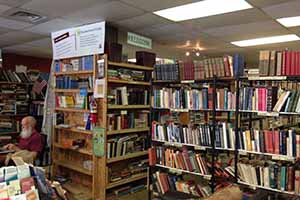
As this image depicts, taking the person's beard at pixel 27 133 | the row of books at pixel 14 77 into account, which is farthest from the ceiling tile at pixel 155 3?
the row of books at pixel 14 77

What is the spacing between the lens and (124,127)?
446 centimetres

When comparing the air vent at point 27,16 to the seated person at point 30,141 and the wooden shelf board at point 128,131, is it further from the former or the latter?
the wooden shelf board at point 128,131

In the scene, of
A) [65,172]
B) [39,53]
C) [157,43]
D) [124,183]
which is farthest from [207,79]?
[39,53]

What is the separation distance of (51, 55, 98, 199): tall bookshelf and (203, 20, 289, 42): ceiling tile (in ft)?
7.19

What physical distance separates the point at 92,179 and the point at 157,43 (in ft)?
9.96

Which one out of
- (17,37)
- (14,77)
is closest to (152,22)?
(17,37)

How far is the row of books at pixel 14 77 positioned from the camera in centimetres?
677

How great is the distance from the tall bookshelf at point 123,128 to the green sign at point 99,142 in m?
0.04

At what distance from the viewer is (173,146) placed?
3.94 m

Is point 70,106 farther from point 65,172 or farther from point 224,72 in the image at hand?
point 224,72

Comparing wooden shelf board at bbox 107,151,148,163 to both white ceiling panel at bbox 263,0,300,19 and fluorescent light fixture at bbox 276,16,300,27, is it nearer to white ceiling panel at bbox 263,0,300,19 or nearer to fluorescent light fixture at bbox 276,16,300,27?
white ceiling panel at bbox 263,0,300,19

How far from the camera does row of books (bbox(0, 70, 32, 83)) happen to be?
6.77 m

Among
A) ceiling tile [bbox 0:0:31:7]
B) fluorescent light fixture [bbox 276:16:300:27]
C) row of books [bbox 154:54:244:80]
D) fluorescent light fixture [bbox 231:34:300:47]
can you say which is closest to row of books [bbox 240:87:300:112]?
row of books [bbox 154:54:244:80]

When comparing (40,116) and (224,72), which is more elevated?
(224,72)
